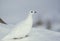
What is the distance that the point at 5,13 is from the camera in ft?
9.50

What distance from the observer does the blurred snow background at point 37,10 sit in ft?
8.72

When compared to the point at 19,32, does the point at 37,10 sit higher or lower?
higher

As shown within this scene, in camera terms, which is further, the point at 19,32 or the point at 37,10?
the point at 37,10

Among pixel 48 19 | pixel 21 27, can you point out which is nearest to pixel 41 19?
pixel 48 19

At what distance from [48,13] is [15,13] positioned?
0.66 metres

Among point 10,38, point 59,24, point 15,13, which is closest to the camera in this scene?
point 10,38

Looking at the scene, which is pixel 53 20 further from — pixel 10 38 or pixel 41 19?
pixel 10 38

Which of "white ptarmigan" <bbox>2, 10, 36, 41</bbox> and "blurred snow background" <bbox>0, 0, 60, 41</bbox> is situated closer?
"white ptarmigan" <bbox>2, 10, 36, 41</bbox>

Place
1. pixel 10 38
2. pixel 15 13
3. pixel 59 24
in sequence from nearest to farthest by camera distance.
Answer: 1. pixel 10 38
2. pixel 59 24
3. pixel 15 13

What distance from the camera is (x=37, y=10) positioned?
9.00 ft

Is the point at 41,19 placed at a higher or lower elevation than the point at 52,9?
lower

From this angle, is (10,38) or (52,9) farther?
(52,9)

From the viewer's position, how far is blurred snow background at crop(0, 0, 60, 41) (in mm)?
2657

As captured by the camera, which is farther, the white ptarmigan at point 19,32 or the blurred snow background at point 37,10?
the blurred snow background at point 37,10
